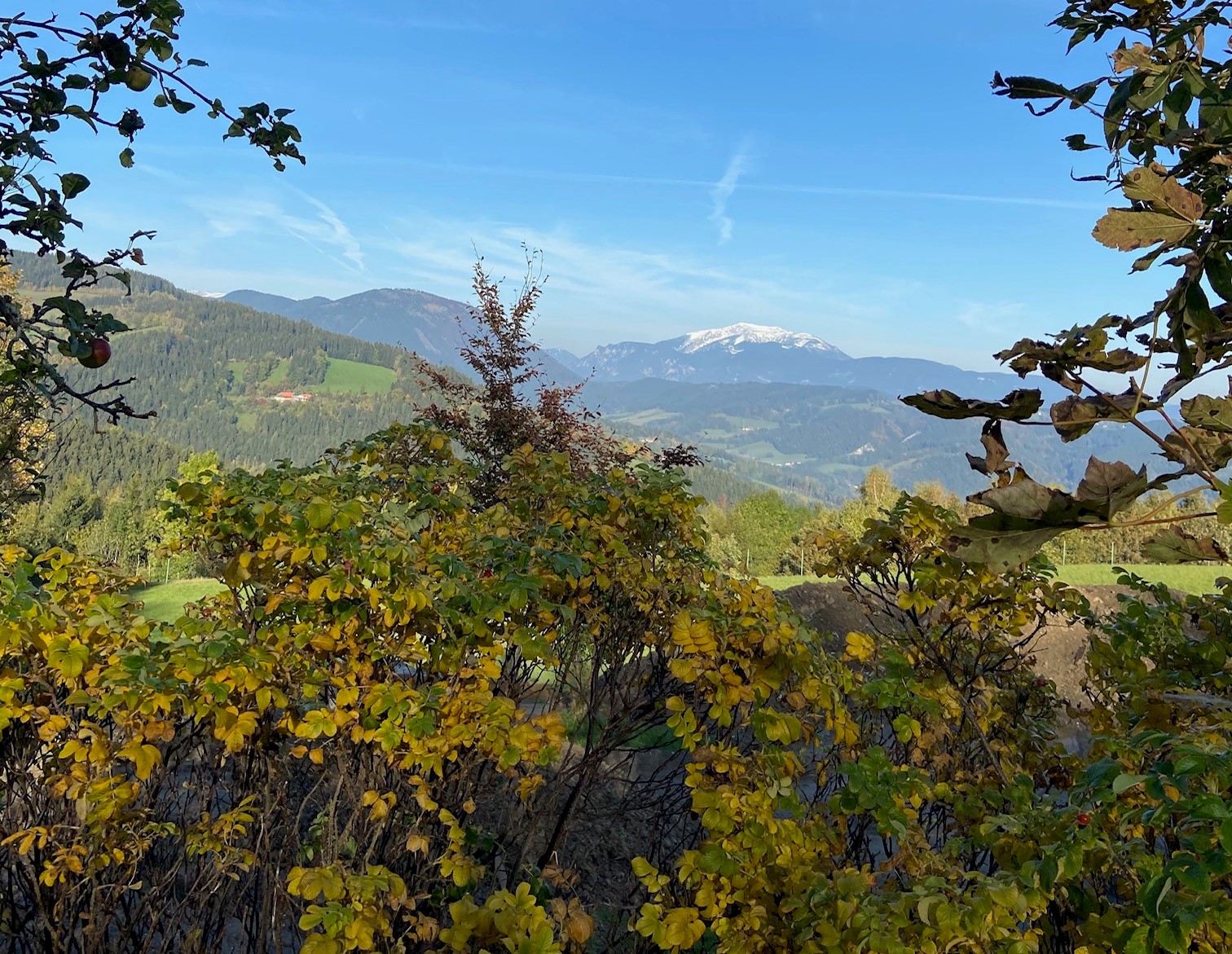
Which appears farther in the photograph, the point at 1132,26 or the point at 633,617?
the point at 633,617

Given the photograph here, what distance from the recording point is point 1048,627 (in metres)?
11.1

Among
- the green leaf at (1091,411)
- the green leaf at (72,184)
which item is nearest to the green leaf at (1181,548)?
the green leaf at (1091,411)

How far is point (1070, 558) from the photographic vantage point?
47.8 m

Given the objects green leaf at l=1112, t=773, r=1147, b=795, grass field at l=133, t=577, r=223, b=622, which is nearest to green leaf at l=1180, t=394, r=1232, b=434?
green leaf at l=1112, t=773, r=1147, b=795

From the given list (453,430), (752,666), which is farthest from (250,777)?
(453,430)

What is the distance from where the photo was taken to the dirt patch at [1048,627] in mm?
11445

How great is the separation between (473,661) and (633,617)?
93cm

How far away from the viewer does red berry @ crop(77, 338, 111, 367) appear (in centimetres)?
202

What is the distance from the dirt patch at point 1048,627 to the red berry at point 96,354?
9842 mm

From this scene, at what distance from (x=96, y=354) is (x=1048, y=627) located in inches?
481

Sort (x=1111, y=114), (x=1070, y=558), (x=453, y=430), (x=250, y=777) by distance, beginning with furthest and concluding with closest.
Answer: (x=1070, y=558) < (x=453, y=430) < (x=250, y=777) < (x=1111, y=114)

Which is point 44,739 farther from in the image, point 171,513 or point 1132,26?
point 1132,26

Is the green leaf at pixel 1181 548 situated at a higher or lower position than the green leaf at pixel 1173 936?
higher

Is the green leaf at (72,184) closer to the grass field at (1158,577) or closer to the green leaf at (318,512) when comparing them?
the green leaf at (318,512)
